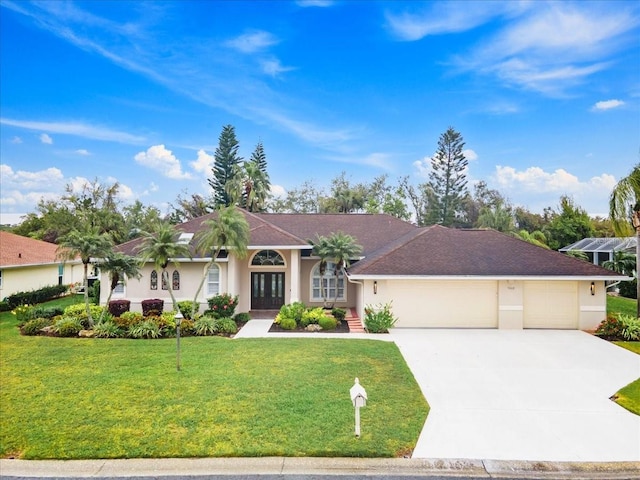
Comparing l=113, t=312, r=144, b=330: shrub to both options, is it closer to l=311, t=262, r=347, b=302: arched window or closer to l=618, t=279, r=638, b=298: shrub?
l=311, t=262, r=347, b=302: arched window

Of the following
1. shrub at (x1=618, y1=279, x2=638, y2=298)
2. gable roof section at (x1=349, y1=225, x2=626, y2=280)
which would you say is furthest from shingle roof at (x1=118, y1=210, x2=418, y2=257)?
shrub at (x1=618, y1=279, x2=638, y2=298)

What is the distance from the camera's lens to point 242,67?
2120 centimetres

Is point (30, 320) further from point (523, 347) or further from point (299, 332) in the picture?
point (523, 347)

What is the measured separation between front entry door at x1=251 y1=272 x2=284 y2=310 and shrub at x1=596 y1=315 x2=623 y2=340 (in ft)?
44.0

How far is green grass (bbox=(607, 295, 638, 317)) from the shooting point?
57.7 feet


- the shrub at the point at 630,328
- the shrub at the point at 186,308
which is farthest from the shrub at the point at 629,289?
the shrub at the point at 186,308

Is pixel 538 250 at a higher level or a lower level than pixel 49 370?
higher

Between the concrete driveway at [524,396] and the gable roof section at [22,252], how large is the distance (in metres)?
20.4

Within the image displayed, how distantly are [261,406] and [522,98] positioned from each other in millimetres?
25113

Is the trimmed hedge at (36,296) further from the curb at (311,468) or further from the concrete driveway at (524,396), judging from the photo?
the concrete driveway at (524,396)

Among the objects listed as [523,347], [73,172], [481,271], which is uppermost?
[73,172]

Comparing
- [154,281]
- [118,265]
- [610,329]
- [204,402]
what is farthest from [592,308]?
[154,281]

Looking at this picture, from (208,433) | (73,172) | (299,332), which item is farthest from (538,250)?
(73,172)

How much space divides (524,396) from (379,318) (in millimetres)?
6514
